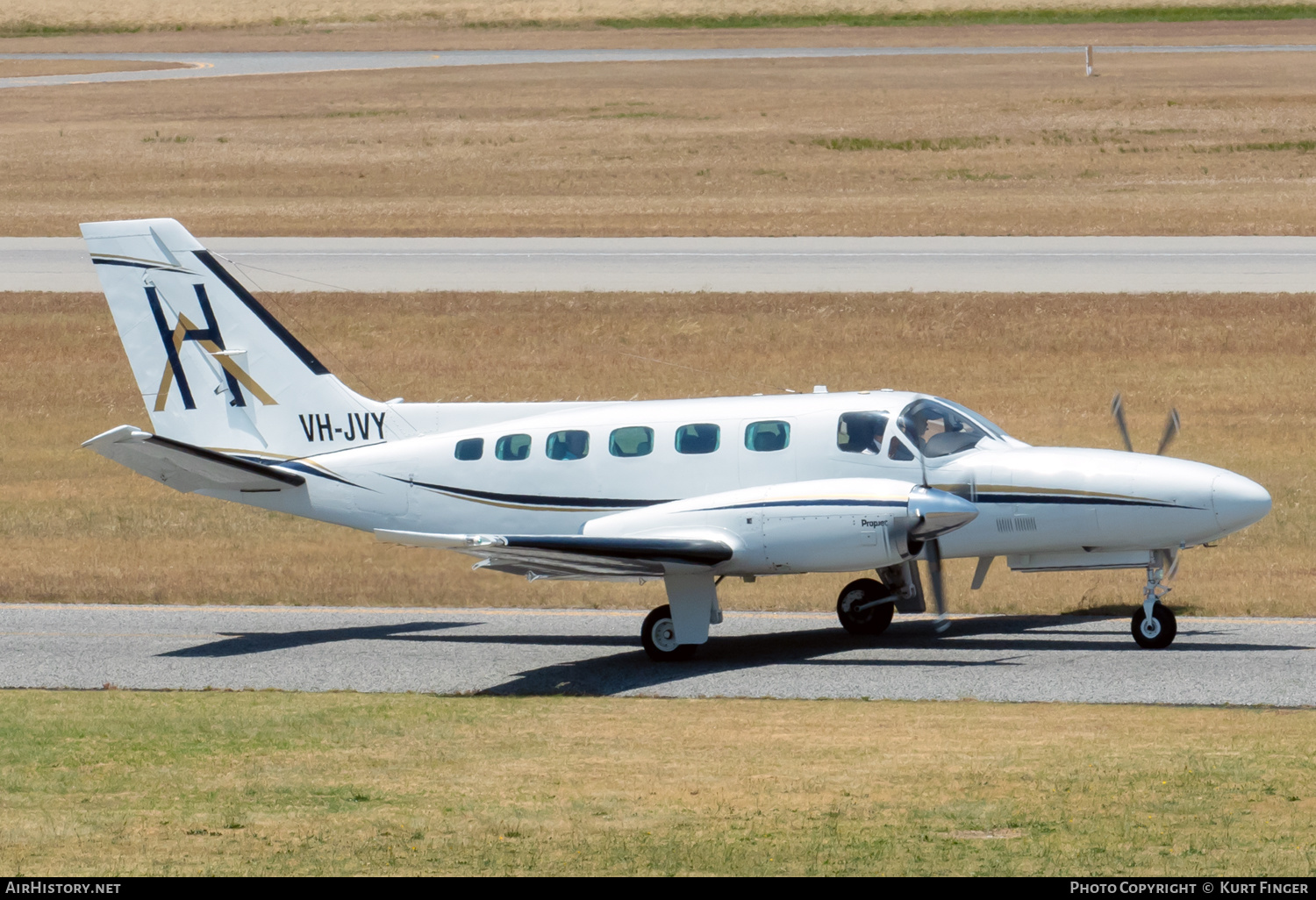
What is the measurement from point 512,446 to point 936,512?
17.6 feet

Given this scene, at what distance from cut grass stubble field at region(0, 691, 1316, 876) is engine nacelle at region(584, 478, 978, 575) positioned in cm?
222

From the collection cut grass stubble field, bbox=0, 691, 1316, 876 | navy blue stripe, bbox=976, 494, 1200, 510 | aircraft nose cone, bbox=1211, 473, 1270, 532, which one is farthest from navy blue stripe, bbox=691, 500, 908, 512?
aircraft nose cone, bbox=1211, 473, 1270, 532

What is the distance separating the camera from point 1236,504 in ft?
58.7

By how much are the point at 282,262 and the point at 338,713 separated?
3266 centimetres

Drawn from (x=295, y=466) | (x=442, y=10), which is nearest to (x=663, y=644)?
(x=295, y=466)

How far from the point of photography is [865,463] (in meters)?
19.0

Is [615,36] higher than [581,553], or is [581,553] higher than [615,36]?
[615,36]

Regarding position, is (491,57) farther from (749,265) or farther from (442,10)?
(749,265)

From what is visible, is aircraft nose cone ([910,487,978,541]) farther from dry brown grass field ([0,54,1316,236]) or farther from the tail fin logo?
dry brown grass field ([0,54,1316,236])

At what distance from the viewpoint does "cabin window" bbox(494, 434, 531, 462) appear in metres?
20.3

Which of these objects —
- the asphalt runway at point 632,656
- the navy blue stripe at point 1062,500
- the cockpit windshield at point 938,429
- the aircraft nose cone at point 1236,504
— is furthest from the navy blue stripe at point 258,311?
the aircraft nose cone at point 1236,504

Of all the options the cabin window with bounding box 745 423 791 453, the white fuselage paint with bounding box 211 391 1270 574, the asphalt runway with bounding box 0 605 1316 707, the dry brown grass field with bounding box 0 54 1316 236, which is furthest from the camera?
the dry brown grass field with bounding box 0 54 1316 236
